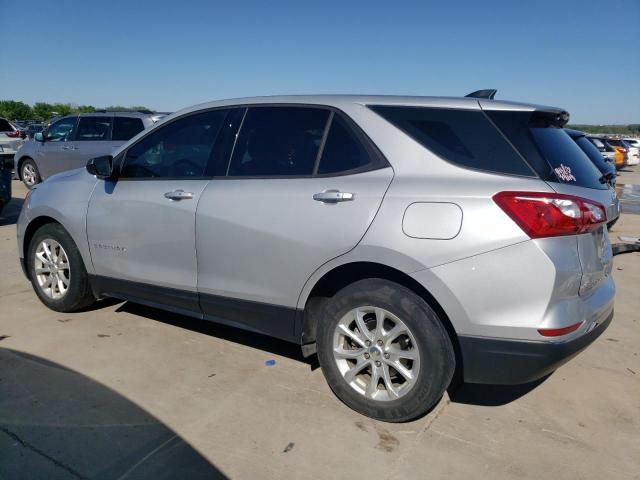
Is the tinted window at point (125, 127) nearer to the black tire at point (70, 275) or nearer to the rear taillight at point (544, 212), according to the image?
the black tire at point (70, 275)

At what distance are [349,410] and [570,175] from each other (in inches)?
70.6

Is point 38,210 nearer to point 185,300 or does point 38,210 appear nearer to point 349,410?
point 185,300

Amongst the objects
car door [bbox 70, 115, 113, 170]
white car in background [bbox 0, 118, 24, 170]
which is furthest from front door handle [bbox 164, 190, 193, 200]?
white car in background [bbox 0, 118, 24, 170]

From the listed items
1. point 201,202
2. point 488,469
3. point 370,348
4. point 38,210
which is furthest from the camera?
point 38,210

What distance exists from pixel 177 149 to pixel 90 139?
27.7 ft

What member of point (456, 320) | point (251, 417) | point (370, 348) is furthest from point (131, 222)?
point (456, 320)

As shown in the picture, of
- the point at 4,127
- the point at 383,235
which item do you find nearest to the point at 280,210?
the point at 383,235

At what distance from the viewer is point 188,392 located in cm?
337

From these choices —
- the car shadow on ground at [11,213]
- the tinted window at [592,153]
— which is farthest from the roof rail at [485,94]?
the car shadow on ground at [11,213]

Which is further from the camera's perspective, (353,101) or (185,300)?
(185,300)

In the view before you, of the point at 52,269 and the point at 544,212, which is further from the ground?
the point at 544,212

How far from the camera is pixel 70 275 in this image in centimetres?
443

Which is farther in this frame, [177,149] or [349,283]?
[177,149]

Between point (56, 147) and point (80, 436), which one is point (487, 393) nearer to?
point (80, 436)
